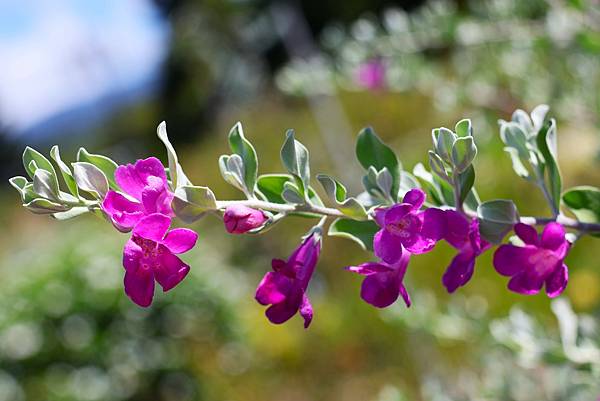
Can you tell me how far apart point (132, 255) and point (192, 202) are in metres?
0.05

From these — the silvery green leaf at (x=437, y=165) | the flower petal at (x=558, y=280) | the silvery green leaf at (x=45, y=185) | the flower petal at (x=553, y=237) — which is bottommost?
the flower petal at (x=558, y=280)

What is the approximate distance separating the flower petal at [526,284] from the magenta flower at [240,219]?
19 centimetres

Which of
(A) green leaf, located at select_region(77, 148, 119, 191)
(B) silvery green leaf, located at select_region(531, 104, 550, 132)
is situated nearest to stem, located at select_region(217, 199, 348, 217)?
(A) green leaf, located at select_region(77, 148, 119, 191)

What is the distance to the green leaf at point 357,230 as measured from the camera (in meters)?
0.56

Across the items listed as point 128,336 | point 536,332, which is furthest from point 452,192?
point 128,336

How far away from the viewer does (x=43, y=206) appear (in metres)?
0.48

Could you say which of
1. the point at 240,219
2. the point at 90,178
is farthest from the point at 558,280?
the point at 90,178

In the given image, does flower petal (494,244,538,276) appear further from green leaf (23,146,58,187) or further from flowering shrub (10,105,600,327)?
green leaf (23,146,58,187)

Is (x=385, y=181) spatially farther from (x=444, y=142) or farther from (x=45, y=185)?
(x=45, y=185)

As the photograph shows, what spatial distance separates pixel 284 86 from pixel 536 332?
1122mm

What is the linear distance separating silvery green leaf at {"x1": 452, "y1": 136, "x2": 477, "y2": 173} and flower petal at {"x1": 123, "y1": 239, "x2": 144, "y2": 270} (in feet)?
0.74

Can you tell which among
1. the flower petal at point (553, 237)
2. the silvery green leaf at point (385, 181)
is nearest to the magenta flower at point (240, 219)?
the silvery green leaf at point (385, 181)

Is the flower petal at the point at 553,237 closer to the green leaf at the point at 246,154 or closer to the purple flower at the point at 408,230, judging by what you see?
the purple flower at the point at 408,230

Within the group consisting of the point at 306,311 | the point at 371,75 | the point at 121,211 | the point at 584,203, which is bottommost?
the point at 371,75
